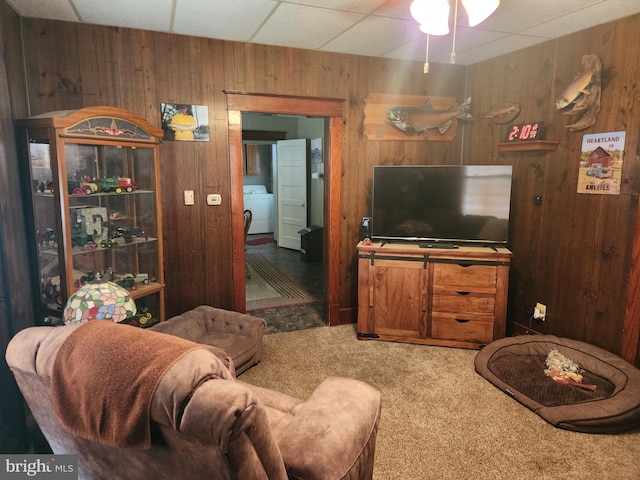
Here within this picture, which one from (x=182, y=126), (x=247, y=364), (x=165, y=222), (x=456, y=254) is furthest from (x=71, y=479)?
(x=456, y=254)

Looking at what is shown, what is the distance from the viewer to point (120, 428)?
102 centimetres

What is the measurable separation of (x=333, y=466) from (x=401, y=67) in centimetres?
350

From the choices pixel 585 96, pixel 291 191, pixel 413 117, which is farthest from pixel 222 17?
pixel 291 191

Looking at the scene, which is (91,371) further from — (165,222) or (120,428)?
(165,222)

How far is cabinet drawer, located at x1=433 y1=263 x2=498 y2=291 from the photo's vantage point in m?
3.40

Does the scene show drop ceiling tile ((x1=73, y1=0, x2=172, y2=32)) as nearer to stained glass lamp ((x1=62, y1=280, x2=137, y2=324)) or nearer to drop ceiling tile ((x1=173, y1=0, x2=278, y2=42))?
drop ceiling tile ((x1=173, y1=0, x2=278, y2=42))

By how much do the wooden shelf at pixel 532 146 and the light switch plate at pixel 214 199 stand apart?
2.42m

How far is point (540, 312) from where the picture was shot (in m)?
3.49

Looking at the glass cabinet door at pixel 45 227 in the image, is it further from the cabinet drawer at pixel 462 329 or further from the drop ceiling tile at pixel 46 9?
the cabinet drawer at pixel 462 329

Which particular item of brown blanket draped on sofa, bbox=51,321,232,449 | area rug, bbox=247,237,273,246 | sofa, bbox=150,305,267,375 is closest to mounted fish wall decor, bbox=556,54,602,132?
sofa, bbox=150,305,267,375

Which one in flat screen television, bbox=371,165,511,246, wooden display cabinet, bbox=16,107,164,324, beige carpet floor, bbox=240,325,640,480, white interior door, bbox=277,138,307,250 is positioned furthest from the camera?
white interior door, bbox=277,138,307,250

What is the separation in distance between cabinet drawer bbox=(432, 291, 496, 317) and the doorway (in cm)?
98

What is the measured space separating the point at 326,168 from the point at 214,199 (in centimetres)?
104

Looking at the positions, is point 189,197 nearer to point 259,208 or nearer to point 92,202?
point 92,202
